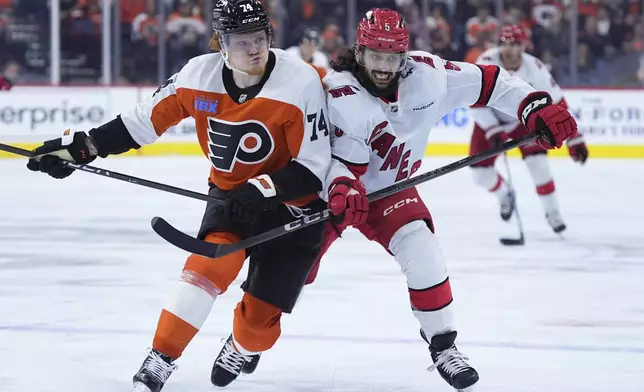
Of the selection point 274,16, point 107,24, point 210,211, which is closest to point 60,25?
point 107,24

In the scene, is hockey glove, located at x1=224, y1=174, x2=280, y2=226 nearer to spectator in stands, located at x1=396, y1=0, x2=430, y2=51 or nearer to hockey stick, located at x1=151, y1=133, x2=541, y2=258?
hockey stick, located at x1=151, y1=133, x2=541, y2=258

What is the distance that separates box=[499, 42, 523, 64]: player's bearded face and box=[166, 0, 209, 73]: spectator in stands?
13.3ft

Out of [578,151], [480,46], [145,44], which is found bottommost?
[145,44]

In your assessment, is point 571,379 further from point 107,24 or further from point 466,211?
point 107,24

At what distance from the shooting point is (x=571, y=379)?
9.53 ft

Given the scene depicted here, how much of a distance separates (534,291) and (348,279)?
0.72 metres

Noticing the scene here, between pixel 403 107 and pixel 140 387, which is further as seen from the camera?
pixel 403 107

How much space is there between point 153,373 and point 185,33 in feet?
23.3

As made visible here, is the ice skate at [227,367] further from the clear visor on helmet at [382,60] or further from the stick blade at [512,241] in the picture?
the stick blade at [512,241]

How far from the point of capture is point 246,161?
8.77ft

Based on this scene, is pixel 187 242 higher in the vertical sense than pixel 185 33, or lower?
higher

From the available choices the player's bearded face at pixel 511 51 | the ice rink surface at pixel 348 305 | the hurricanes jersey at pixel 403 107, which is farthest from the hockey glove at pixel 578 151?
the hurricanes jersey at pixel 403 107

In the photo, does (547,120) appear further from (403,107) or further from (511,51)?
(511,51)

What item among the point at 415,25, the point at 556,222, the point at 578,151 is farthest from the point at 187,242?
the point at 415,25
